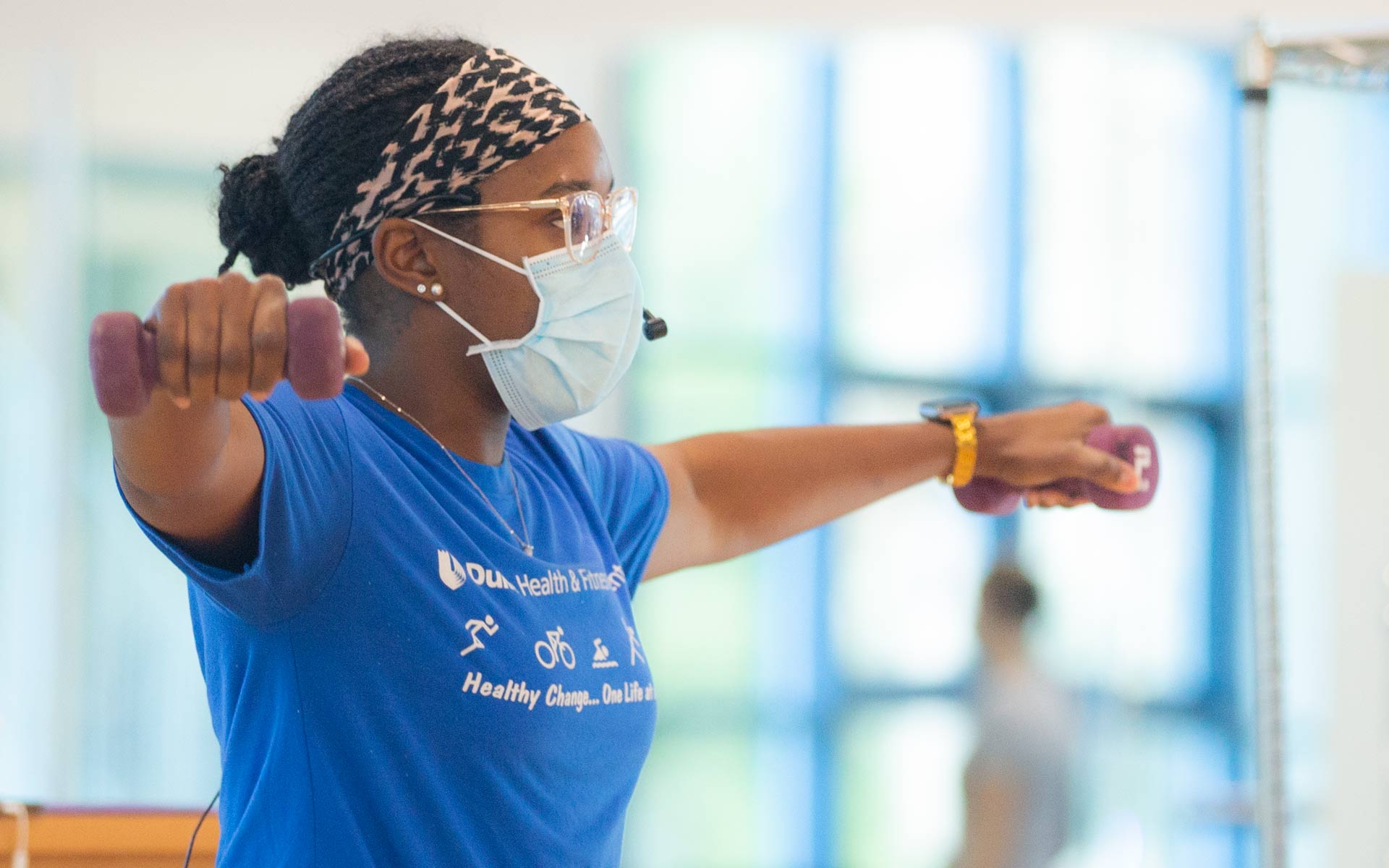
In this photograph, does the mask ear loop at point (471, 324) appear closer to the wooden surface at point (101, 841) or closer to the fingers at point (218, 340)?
the fingers at point (218, 340)

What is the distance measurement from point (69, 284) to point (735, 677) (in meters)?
2.11

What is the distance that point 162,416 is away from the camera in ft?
2.44

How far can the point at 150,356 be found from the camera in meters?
0.68

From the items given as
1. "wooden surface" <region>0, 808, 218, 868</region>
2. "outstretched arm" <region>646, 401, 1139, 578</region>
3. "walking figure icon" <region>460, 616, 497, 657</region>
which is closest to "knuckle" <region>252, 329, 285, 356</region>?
"walking figure icon" <region>460, 616, 497, 657</region>

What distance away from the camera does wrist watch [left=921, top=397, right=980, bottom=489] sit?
156 cm

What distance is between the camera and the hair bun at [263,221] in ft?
3.80

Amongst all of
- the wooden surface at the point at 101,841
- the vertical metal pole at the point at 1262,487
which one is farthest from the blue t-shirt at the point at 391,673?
the vertical metal pole at the point at 1262,487

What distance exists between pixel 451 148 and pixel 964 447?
726 millimetres

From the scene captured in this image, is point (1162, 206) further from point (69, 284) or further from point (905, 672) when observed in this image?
point (69, 284)

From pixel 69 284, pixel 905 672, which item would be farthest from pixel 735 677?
pixel 69 284

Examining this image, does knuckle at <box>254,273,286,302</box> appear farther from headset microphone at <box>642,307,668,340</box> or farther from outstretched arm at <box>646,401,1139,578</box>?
outstretched arm at <box>646,401,1139,578</box>

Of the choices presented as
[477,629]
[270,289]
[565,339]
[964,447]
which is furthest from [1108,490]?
[270,289]

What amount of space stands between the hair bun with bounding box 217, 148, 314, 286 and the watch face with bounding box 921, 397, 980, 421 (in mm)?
746

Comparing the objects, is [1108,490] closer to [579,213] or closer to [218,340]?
[579,213]
